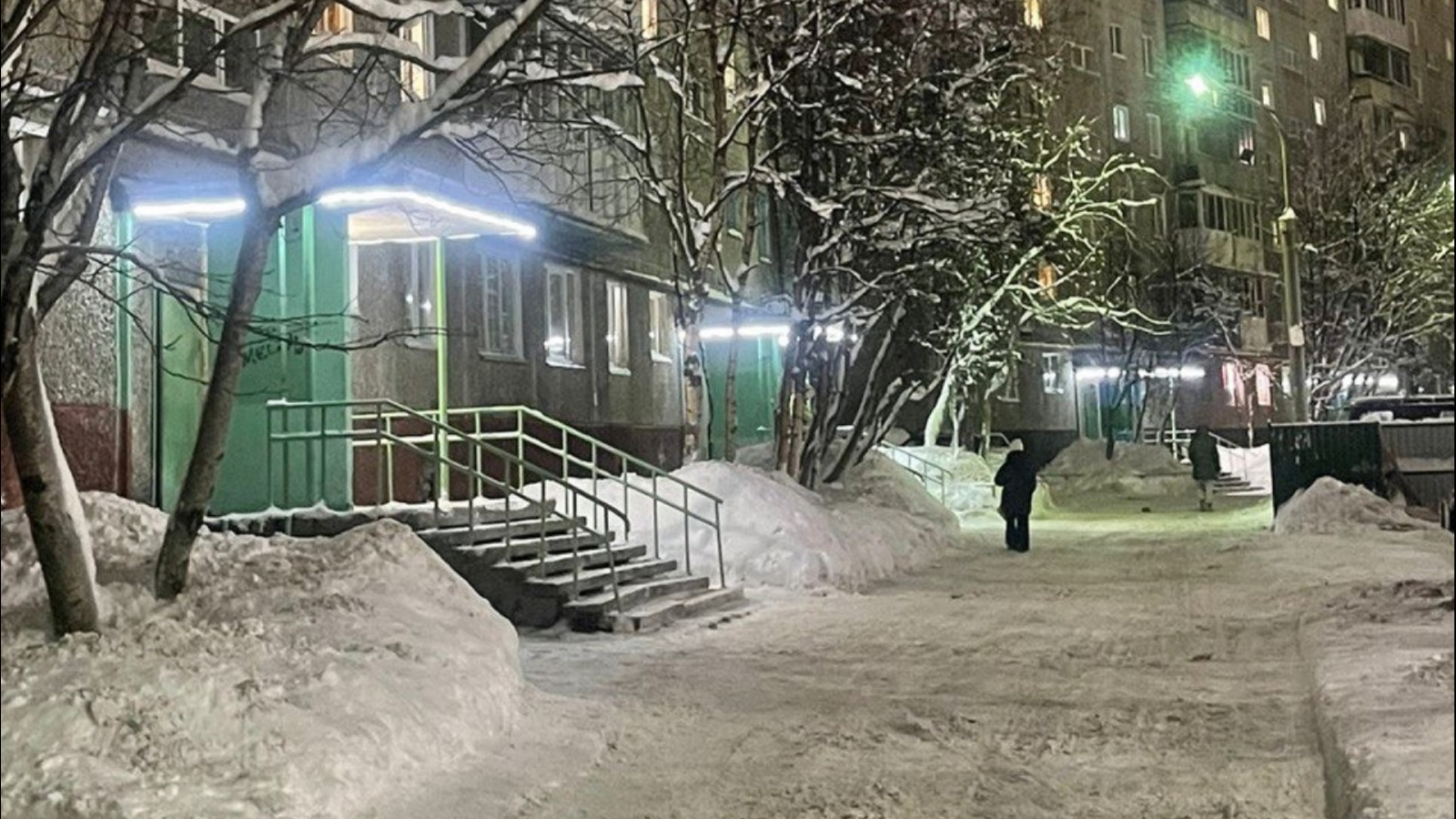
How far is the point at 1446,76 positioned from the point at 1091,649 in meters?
9.31

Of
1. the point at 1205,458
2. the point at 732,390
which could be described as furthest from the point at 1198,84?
the point at 1205,458

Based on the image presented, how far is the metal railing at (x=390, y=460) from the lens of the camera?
41.0 feet

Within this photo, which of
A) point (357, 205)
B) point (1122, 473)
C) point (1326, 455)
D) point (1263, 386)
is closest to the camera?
point (357, 205)

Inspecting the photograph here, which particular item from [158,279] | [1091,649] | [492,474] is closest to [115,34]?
[158,279]

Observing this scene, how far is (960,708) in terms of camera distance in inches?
346

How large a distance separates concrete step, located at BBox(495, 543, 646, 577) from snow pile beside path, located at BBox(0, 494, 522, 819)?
280 centimetres

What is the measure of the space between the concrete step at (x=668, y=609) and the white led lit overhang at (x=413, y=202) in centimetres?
439

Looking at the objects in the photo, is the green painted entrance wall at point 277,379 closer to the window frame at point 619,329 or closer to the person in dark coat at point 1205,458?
the window frame at point 619,329

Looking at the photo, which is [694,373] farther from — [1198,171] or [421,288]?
[1198,171]

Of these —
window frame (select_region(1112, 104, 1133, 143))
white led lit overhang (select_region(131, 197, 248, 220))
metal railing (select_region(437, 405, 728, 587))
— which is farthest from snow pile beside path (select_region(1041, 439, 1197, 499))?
white led lit overhang (select_region(131, 197, 248, 220))

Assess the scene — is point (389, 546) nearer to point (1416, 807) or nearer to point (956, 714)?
point (956, 714)

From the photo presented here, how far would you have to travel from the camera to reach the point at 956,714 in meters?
8.56

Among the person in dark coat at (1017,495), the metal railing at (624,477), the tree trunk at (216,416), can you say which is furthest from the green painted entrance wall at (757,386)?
the tree trunk at (216,416)

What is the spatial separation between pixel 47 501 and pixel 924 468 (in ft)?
89.3
